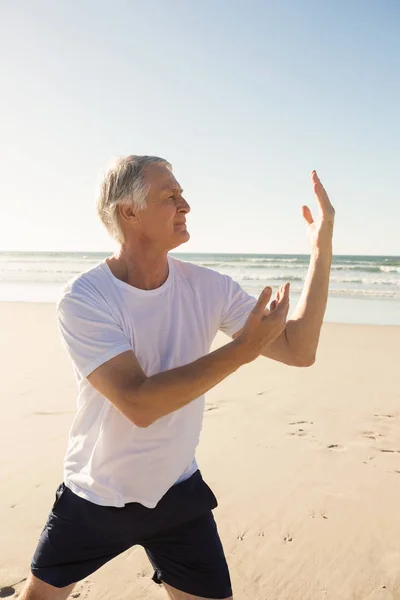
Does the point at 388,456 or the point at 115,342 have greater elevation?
the point at 115,342

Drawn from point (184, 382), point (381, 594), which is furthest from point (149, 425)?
point (381, 594)

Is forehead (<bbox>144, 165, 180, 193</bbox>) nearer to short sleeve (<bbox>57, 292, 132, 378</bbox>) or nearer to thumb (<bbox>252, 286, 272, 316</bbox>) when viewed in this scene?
short sleeve (<bbox>57, 292, 132, 378</bbox>)

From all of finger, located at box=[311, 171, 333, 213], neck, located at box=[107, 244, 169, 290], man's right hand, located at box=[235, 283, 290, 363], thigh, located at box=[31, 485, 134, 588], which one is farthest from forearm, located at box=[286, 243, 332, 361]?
thigh, located at box=[31, 485, 134, 588]

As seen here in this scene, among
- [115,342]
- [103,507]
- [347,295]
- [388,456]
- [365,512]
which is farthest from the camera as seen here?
[347,295]

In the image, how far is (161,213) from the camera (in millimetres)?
2068

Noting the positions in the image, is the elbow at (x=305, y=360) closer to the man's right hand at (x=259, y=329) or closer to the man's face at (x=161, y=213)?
the man's right hand at (x=259, y=329)

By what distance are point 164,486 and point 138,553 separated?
1.64 metres

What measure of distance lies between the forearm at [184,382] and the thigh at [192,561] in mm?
664

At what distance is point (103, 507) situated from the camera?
1976 millimetres

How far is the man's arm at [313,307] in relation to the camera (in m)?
2.13

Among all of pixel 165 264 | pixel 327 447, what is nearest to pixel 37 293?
pixel 327 447

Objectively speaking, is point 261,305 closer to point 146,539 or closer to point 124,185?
point 124,185

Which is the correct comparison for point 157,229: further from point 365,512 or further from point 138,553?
point 365,512

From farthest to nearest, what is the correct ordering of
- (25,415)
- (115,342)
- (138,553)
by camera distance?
(25,415), (138,553), (115,342)
